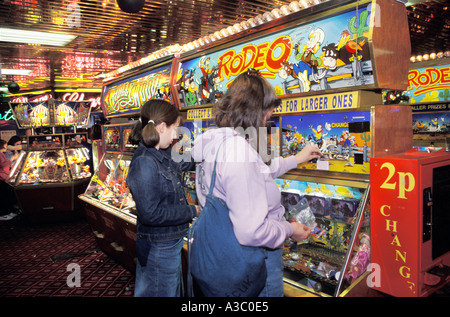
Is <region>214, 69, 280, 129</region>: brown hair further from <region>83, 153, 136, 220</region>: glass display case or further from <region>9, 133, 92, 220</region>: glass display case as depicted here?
<region>9, 133, 92, 220</region>: glass display case

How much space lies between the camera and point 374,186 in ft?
6.48

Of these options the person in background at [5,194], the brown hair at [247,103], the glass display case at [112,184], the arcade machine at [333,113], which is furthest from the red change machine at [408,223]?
the person in background at [5,194]

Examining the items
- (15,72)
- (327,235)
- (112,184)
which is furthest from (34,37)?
(327,235)

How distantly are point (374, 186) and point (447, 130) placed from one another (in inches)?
197

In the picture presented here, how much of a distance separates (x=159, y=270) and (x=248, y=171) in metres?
1.35

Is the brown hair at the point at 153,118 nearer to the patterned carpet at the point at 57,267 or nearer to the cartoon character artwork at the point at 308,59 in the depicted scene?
the cartoon character artwork at the point at 308,59

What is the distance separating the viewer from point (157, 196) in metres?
2.19

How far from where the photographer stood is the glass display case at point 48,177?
22.0ft

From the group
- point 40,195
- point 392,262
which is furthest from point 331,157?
point 40,195

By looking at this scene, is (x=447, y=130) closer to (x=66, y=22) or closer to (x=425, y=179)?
(x=425, y=179)

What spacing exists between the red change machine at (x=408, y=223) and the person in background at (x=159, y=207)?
4.08 ft

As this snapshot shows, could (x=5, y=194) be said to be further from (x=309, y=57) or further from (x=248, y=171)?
(x=248, y=171)

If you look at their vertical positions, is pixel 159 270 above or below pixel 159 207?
below

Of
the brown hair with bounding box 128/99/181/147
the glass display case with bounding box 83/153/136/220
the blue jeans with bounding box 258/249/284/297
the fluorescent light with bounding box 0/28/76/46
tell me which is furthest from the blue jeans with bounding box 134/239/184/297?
the fluorescent light with bounding box 0/28/76/46
